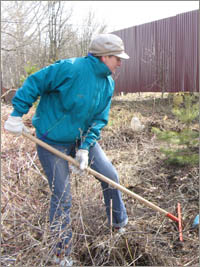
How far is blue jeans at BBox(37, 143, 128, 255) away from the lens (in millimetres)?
2174

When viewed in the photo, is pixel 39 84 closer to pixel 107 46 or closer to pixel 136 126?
pixel 107 46

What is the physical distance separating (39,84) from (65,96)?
22 centimetres

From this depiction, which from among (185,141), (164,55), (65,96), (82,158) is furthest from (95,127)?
(164,55)

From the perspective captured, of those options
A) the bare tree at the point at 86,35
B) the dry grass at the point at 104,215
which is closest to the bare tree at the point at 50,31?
the bare tree at the point at 86,35

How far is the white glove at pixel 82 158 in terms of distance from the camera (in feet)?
7.55

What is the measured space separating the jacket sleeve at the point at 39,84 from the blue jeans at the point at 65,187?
40 centimetres

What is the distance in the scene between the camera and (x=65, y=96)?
2188 millimetres

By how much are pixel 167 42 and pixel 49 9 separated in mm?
5440

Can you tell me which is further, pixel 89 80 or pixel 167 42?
pixel 167 42

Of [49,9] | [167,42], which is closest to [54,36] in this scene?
[49,9]

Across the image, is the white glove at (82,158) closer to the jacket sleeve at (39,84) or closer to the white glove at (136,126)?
the jacket sleeve at (39,84)

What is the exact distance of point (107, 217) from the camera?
101 inches

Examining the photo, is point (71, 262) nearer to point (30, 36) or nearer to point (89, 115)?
point (89, 115)

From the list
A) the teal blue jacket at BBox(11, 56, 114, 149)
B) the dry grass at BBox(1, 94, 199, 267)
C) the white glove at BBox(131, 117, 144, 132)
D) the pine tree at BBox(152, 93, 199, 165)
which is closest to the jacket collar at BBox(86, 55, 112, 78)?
the teal blue jacket at BBox(11, 56, 114, 149)
